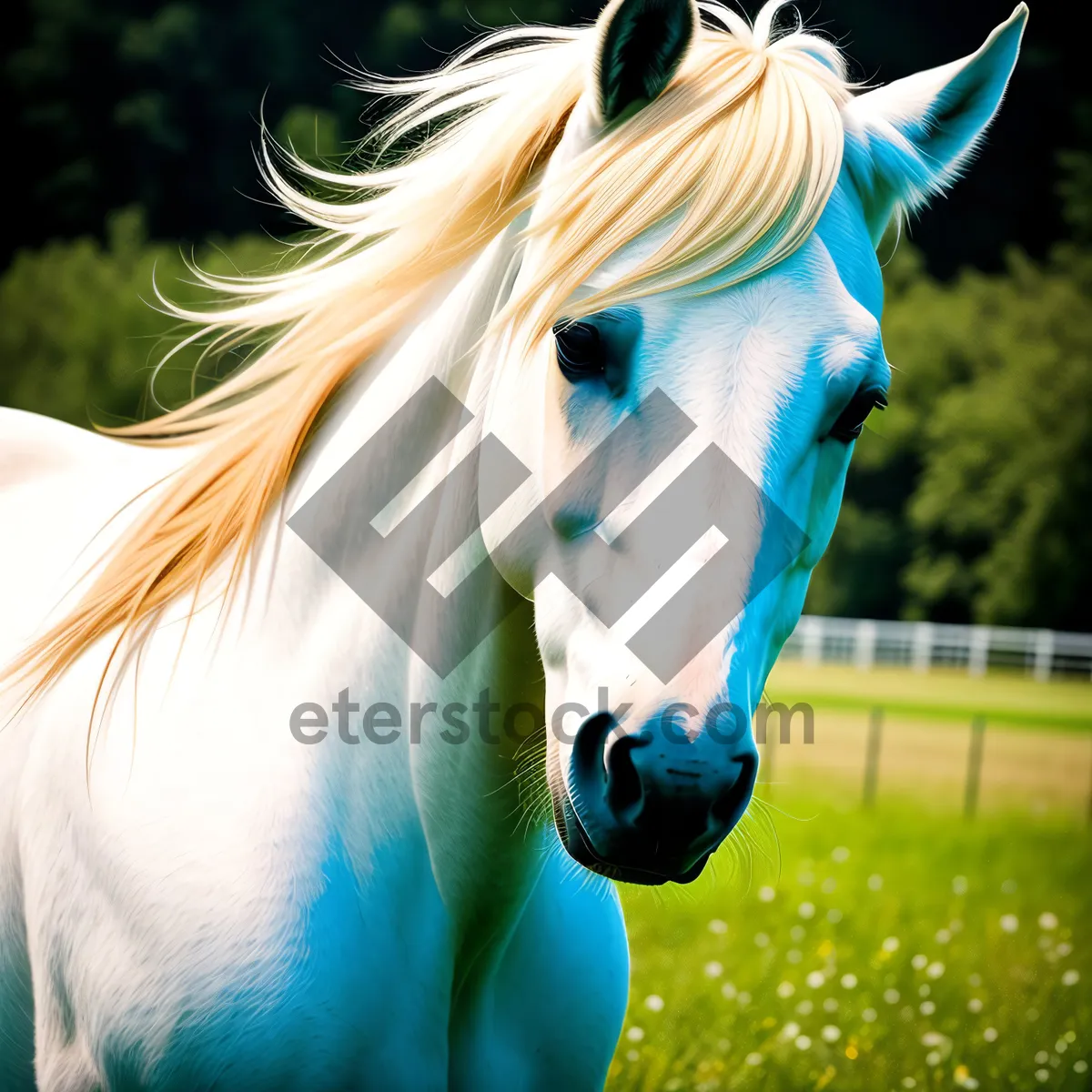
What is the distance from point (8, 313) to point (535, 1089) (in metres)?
31.8

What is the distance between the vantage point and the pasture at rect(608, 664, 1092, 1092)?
3.84 metres

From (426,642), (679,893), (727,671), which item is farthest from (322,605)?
(679,893)

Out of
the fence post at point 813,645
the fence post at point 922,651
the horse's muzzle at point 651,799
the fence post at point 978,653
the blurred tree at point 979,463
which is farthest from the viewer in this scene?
the blurred tree at point 979,463

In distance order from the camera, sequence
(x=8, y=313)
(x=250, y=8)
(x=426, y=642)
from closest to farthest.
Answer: (x=426, y=642) → (x=8, y=313) → (x=250, y=8)

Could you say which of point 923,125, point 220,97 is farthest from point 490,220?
point 220,97

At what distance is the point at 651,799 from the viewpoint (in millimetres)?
1219

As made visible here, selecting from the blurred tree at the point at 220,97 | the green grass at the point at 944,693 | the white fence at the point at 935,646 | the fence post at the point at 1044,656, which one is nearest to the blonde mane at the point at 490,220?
the green grass at the point at 944,693

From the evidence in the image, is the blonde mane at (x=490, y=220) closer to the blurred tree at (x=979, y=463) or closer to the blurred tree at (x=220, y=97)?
the blurred tree at (x=979, y=463)

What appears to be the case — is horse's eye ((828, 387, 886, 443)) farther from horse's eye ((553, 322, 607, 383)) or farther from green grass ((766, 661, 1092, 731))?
green grass ((766, 661, 1092, 731))

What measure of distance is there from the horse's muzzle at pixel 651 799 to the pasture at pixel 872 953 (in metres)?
0.25

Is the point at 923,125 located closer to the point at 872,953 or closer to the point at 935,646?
the point at 872,953

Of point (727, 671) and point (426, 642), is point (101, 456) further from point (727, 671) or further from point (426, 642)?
point (727, 671)

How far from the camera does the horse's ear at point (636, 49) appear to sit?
143 centimetres

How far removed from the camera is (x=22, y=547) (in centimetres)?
217
